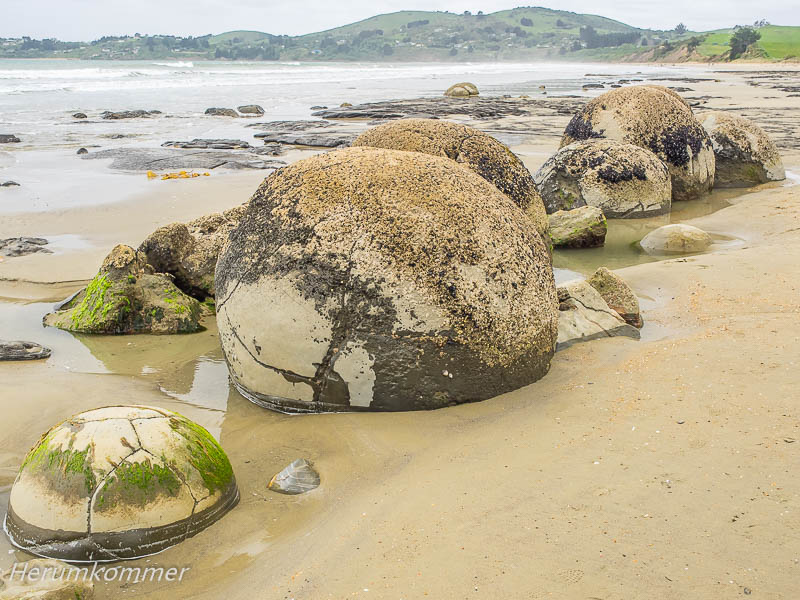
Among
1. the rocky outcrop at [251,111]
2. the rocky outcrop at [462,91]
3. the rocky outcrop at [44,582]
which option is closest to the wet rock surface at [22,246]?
the rocky outcrop at [44,582]

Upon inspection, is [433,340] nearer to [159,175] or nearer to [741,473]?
[741,473]

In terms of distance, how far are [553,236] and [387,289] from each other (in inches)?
180

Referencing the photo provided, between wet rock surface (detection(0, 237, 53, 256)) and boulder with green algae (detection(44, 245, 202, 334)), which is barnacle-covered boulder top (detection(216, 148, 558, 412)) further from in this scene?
wet rock surface (detection(0, 237, 53, 256))

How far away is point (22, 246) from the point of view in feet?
24.5

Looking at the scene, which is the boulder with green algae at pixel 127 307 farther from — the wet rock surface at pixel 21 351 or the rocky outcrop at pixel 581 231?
the rocky outcrop at pixel 581 231

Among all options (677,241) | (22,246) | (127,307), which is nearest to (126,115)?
(22,246)

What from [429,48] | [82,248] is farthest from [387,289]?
[429,48]

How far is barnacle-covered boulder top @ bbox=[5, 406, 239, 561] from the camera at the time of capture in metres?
2.74

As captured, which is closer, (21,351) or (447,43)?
(21,351)

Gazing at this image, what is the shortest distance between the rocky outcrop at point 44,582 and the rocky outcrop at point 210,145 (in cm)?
1386

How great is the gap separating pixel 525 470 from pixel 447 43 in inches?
5849

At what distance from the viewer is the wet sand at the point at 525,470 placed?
2354mm

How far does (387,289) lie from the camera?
142 inches

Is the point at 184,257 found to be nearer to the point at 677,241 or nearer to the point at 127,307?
the point at 127,307
